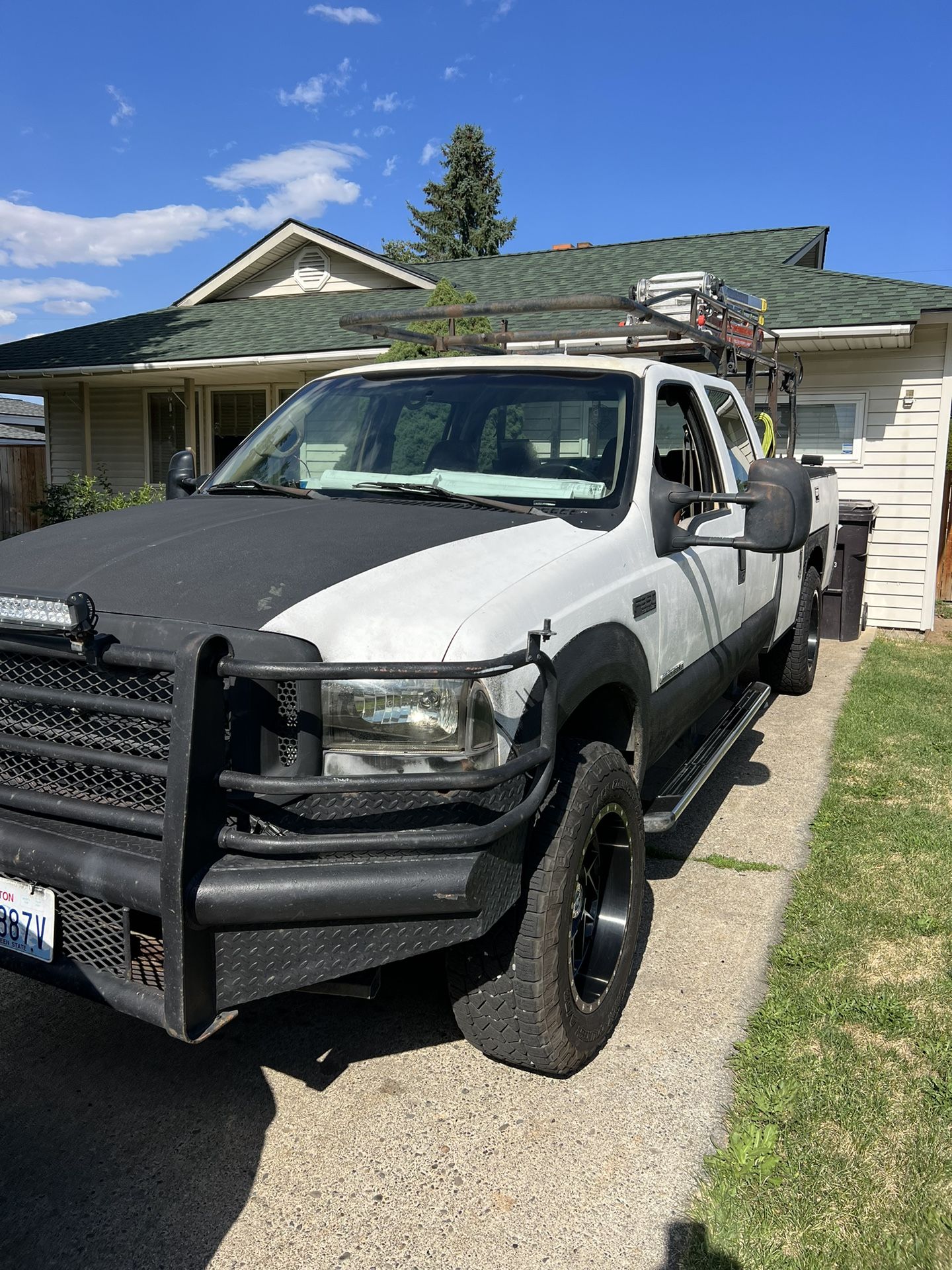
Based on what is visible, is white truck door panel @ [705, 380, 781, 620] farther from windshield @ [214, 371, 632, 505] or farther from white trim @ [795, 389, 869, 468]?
white trim @ [795, 389, 869, 468]

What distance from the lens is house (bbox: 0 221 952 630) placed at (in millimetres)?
11016

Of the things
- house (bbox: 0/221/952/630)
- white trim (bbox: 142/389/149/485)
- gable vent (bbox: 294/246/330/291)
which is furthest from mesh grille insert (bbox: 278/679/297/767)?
white trim (bbox: 142/389/149/485)

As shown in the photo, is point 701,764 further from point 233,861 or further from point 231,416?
point 231,416

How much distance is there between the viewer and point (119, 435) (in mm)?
18156

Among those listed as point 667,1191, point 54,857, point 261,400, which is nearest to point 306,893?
point 54,857

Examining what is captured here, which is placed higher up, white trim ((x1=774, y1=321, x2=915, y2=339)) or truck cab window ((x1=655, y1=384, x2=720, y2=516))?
white trim ((x1=774, y1=321, x2=915, y2=339))

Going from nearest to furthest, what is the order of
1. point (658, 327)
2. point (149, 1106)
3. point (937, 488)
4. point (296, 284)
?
point (149, 1106)
point (658, 327)
point (937, 488)
point (296, 284)

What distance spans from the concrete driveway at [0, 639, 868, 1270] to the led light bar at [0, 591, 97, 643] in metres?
1.42

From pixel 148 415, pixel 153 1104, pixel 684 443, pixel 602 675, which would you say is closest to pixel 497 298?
pixel 148 415

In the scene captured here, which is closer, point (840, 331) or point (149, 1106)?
point (149, 1106)

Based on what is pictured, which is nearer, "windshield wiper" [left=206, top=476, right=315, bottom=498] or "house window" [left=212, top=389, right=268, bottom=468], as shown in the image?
"windshield wiper" [left=206, top=476, right=315, bottom=498]

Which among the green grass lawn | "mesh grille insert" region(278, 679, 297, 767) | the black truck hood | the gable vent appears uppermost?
the gable vent

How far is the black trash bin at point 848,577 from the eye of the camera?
33.0 ft

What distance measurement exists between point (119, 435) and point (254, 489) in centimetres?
1578
